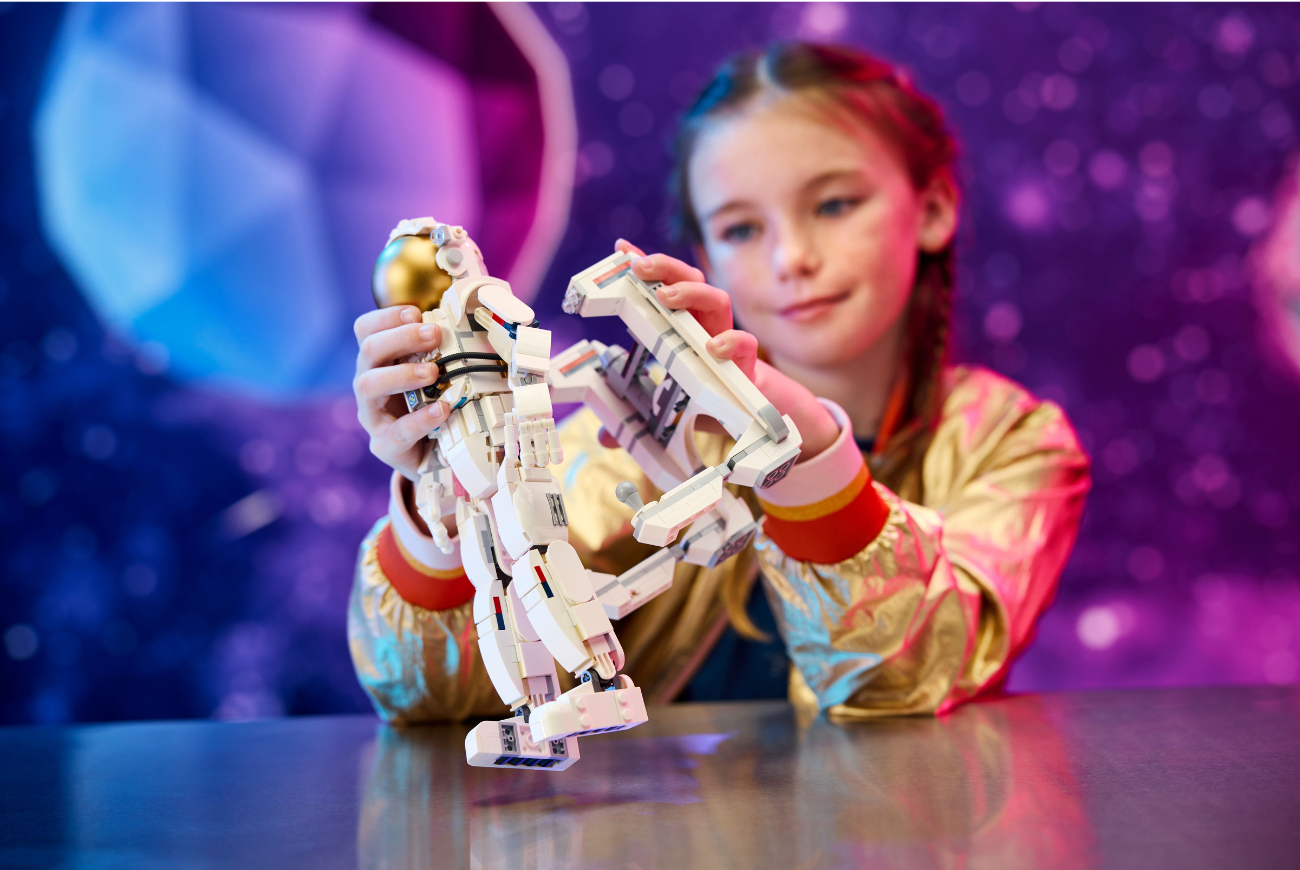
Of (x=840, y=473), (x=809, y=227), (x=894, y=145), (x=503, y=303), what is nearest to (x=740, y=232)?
(x=809, y=227)

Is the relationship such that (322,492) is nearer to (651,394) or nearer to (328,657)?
(328,657)

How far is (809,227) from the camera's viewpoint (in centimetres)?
115

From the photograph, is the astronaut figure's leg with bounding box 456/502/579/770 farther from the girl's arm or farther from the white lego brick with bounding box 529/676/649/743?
the girl's arm

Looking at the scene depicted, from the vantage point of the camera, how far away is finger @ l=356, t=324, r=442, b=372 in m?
0.66

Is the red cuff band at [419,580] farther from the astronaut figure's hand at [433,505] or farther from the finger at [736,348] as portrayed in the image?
the finger at [736,348]

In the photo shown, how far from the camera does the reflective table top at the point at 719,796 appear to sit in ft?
1.65

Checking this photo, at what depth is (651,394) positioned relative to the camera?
73 centimetres

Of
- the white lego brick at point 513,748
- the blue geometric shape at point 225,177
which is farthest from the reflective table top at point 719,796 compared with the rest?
the blue geometric shape at point 225,177

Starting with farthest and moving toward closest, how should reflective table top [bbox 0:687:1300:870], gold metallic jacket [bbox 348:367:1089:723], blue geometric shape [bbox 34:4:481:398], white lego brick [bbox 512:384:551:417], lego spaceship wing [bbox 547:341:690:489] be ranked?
blue geometric shape [bbox 34:4:481:398] → gold metallic jacket [bbox 348:367:1089:723] → lego spaceship wing [bbox 547:341:690:489] → white lego brick [bbox 512:384:551:417] → reflective table top [bbox 0:687:1300:870]

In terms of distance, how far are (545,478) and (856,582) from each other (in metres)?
0.33

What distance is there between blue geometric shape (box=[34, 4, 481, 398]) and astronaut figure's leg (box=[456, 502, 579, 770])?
94 cm

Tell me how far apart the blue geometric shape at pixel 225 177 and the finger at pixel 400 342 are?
0.84 metres

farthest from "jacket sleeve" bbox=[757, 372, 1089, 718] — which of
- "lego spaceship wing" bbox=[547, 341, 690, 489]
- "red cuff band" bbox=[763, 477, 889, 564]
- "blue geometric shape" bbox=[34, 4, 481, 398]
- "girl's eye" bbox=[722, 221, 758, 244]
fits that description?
"blue geometric shape" bbox=[34, 4, 481, 398]

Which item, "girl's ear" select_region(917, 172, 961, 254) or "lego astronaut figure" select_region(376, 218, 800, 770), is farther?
"girl's ear" select_region(917, 172, 961, 254)
